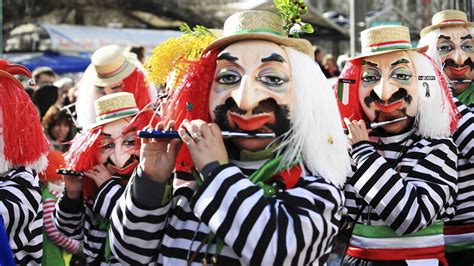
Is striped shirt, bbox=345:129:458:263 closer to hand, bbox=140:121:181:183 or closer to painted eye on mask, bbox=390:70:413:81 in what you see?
painted eye on mask, bbox=390:70:413:81

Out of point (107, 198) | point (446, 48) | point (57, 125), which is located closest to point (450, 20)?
point (446, 48)

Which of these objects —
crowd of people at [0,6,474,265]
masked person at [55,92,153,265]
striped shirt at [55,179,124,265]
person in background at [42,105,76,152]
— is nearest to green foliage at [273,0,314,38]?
crowd of people at [0,6,474,265]

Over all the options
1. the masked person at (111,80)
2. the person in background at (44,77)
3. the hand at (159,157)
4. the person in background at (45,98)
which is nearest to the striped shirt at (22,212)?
the hand at (159,157)

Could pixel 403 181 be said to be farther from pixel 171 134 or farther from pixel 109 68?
pixel 109 68

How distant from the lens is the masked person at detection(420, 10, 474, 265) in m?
4.49

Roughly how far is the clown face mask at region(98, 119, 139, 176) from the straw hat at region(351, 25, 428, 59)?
123cm

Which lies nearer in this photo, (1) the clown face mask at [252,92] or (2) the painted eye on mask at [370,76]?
(1) the clown face mask at [252,92]

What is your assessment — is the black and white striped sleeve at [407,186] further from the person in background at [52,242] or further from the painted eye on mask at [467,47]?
the person in background at [52,242]

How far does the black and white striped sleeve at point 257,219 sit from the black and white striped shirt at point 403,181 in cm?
98

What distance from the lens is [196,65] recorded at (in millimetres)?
3070

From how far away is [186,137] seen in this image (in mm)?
2760

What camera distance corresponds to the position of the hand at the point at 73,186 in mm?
4375

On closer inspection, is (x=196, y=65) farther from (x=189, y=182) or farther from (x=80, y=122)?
(x=80, y=122)

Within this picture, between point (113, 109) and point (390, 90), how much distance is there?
4.81ft
